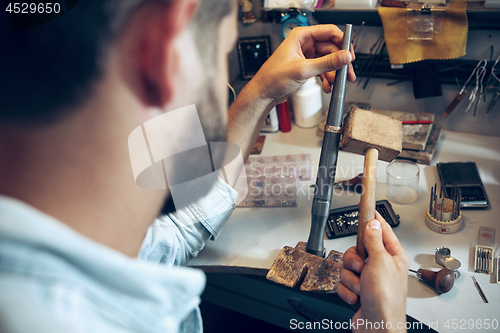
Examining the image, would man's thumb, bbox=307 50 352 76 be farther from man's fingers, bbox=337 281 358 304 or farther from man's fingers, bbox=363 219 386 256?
man's fingers, bbox=337 281 358 304

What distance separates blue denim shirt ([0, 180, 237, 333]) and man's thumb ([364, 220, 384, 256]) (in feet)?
1.21

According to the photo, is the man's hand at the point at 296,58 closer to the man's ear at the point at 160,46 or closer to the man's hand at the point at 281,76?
the man's hand at the point at 281,76

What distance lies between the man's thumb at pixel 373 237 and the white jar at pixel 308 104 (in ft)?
2.37

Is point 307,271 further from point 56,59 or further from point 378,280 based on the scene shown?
point 56,59

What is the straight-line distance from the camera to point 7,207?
385 mm

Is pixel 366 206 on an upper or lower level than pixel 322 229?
upper

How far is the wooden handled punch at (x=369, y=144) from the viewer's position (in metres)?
0.71

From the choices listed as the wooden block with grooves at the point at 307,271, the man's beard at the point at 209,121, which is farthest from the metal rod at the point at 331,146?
the man's beard at the point at 209,121

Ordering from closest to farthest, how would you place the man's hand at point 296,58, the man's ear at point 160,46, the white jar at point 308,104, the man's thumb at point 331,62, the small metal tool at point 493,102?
the man's ear at point 160,46
the man's thumb at point 331,62
the man's hand at point 296,58
the small metal tool at point 493,102
the white jar at point 308,104

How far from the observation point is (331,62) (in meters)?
0.75

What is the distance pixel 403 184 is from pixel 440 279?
356mm

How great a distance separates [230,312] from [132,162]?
50.6 inches

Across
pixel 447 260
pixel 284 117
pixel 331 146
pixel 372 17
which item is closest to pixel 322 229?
pixel 331 146

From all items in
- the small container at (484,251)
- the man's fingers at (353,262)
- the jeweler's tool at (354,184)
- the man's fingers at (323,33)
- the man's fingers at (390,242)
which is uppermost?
the man's fingers at (323,33)
